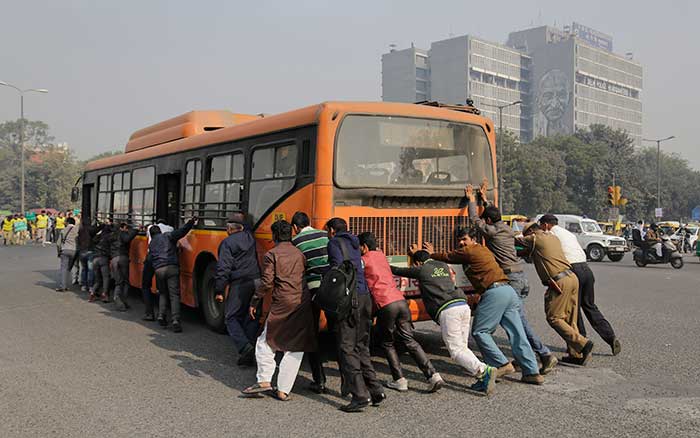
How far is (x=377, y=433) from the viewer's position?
17.1 ft

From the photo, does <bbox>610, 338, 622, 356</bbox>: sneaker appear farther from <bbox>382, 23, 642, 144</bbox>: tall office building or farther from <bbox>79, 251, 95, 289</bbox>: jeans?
<bbox>382, 23, 642, 144</bbox>: tall office building

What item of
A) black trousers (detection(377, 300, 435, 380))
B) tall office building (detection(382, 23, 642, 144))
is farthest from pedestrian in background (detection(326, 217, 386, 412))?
tall office building (detection(382, 23, 642, 144))

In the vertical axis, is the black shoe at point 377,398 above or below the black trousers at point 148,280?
below

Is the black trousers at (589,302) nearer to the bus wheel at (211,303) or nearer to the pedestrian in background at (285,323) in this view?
the pedestrian in background at (285,323)

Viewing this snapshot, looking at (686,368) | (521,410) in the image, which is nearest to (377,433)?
(521,410)

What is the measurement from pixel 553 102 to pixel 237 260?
151 metres

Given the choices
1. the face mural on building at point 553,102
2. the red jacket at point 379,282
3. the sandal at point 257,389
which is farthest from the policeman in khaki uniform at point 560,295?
the face mural on building at point 553,102

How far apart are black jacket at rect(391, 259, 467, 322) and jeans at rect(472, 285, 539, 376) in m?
0.28

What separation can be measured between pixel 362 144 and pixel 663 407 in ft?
13.1

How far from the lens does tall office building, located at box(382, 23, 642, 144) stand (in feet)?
467

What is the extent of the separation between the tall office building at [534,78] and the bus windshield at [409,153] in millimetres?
132888

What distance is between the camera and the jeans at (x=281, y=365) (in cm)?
612

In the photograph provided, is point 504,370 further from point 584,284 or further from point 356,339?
point 584,284

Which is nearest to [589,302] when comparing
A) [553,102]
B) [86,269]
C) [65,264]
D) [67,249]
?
[86,269]
